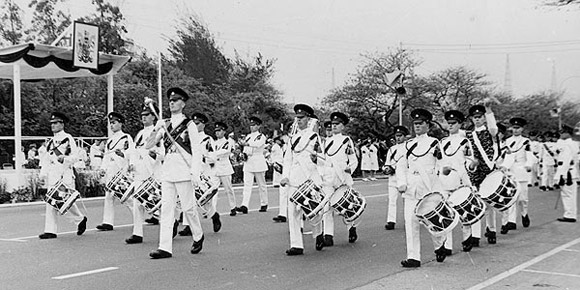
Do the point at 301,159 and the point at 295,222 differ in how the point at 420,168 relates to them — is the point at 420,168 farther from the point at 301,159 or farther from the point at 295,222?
the point at 295,222

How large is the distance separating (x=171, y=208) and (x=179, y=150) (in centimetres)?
81

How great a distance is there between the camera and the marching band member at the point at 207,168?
12217mm

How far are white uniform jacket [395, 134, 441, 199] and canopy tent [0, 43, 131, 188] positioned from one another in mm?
14536

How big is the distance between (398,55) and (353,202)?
36265 millimetres

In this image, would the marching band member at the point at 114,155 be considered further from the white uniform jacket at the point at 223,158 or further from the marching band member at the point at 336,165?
the marching band member at the point at 336,165

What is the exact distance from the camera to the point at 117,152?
1238cm

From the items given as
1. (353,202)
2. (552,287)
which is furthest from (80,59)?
(552,287)

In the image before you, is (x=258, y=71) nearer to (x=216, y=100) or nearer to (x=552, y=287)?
(x=216, y=100)

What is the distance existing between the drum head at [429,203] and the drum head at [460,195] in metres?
1.18

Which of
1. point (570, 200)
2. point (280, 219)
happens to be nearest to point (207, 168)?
point (280, 219)

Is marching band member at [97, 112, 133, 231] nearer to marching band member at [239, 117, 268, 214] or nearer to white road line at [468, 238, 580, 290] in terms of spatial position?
marching band member at [239, 117, 268, 214]

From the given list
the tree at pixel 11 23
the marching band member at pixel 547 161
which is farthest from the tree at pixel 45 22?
the marching band member at pixel 547 161

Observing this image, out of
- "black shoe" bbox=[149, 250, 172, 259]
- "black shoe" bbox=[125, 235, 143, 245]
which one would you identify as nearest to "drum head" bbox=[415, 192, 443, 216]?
"black shoe" bbox=[149, 250, 172, 259]

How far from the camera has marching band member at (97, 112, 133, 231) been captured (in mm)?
12492
